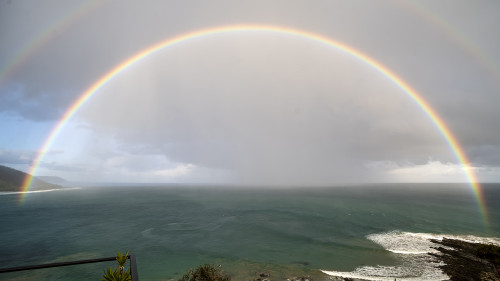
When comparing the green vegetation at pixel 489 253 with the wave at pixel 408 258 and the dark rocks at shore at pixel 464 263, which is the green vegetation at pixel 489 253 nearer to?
the dark rocks at shore at pixel 464 263

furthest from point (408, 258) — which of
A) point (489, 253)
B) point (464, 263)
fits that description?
point (489, 253)

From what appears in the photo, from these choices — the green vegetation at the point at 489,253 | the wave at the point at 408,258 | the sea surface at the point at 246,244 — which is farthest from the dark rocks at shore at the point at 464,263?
the sea surface at the point at 246,244

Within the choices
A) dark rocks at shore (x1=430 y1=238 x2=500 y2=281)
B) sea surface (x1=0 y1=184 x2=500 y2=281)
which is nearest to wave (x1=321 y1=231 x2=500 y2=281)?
sea surface (x1=0 y1=184 x2=500 y2=281)

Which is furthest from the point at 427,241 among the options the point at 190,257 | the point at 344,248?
the point at 190,257

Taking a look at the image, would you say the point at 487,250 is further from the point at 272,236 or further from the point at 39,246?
the point at 39,246

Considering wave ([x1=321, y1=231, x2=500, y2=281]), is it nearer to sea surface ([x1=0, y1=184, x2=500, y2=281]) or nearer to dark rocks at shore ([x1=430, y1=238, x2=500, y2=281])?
sea surface ([x1=0, y1=184, x2=500, y2=281])

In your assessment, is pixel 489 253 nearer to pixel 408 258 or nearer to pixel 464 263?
pixel 464 263
